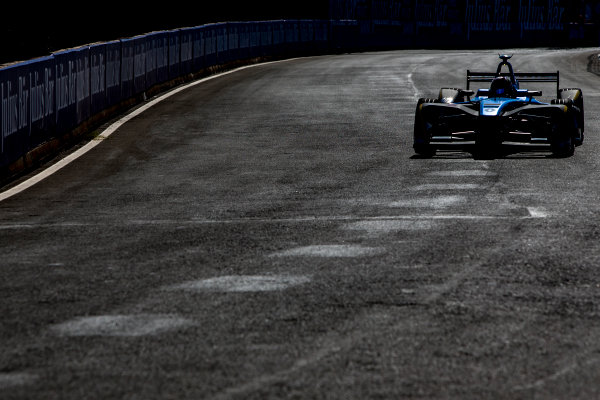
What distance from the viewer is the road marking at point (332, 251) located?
978 cm

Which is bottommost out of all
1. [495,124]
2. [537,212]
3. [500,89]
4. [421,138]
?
[537,212]

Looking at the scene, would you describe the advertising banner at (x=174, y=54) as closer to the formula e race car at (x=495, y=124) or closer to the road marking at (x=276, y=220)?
the formula e race car at (x=495, y=124)

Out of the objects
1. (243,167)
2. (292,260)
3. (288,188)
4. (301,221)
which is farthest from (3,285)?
(243,167)

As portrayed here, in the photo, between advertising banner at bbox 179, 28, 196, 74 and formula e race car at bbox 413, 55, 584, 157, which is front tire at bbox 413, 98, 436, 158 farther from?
advertising banner at bbox 179, 28, 196, 74

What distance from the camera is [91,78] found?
21.9 meters

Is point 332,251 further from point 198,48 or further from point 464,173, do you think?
point 198,48

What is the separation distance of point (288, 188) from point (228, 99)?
13.7 meters

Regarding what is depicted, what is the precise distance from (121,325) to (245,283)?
1421 millimetres

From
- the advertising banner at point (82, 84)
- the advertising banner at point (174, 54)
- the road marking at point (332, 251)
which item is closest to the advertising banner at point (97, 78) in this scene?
the advertising banner at point (82, 84)

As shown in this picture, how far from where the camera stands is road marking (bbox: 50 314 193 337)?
7.27 metres

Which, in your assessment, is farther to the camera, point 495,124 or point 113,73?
point 113,73

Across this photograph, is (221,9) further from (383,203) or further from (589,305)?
(589,305)

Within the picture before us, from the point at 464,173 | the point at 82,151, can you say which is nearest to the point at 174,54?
the point at 82,151

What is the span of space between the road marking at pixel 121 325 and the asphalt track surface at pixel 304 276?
24 mm
